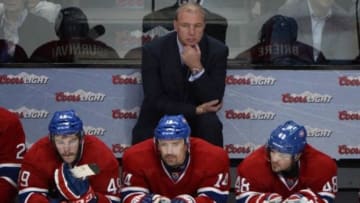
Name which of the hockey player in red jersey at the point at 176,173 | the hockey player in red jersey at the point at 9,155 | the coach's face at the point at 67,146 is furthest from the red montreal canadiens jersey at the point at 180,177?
the hockey player in red jersey at the point at 9,155

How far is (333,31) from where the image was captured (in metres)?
7.84

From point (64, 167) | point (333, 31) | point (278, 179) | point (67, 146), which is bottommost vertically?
point (278, 179)

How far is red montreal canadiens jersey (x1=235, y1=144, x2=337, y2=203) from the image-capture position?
6.12 metres

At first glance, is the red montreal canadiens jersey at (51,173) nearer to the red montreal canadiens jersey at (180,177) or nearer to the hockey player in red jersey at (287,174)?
the red montreal canadiens jersey at (180,177)

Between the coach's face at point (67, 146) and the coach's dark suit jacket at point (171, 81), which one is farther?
the coach's dark suit jacket at point (171, 81)

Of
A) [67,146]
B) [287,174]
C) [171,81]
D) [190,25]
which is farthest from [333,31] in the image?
[67,146]

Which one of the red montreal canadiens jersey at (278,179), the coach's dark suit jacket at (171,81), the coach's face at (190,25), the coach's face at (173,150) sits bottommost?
the red montreal canadiens jersey at (278,179)

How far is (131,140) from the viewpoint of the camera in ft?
25.3

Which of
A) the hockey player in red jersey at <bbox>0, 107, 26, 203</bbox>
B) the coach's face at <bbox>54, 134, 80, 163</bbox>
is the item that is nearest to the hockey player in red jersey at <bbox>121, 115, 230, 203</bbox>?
the coach's face at <bbox>54, 134, 80, 163</bbox>

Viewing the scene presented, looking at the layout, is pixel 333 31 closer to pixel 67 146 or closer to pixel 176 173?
pixel 176 173

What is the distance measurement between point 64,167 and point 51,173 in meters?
0.12

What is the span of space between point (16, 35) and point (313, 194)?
2833 mm

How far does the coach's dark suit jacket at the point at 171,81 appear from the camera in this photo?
700 centimetres

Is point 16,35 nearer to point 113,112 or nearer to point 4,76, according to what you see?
point 4,76
